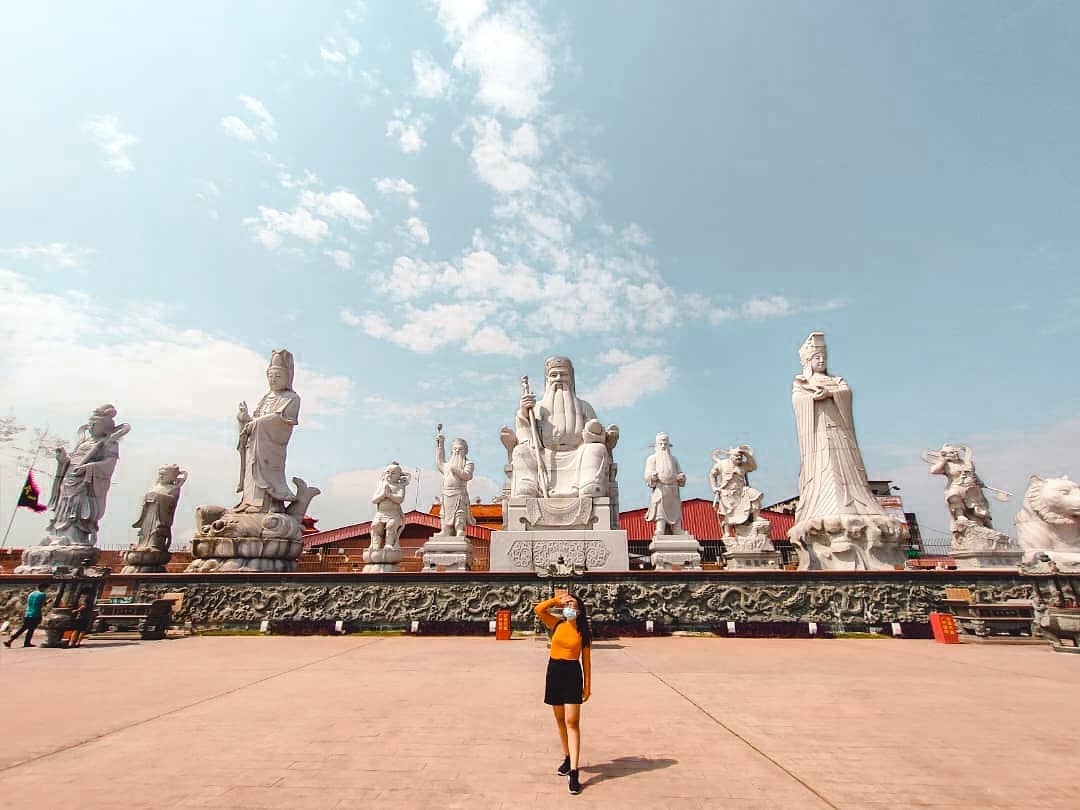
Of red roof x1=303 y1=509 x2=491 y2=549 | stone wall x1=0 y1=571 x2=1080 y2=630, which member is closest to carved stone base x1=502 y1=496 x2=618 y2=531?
stone wall x1=0 y1=571 x2=1080 y2=630

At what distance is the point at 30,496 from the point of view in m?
16.0

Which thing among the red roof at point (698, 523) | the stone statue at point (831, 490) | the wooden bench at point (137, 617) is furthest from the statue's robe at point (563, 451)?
the red roof at point (698, 523)

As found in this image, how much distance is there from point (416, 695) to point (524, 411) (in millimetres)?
9054

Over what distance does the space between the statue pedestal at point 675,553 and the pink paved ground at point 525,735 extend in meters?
4.72

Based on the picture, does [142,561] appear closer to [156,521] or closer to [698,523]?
[156,521]

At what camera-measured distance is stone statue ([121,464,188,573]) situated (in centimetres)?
1154

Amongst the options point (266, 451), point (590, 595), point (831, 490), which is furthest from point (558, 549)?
point (266, 451)

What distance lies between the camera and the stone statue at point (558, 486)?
1092 centimetres

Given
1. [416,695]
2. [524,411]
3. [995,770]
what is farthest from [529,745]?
[524,411]

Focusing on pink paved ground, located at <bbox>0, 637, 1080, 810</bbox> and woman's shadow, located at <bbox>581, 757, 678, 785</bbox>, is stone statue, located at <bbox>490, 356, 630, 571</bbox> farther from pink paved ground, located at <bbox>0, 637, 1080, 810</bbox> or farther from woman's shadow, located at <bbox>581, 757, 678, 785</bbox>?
woman's shadow, located at <bbox>581, 757, 678, 785</bbox>

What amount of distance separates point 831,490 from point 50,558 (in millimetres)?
16242

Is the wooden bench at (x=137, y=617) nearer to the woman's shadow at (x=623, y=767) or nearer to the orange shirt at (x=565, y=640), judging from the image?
the orange shirt at (x=565, y=640)

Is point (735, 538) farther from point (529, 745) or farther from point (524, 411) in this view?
point (529, 745)

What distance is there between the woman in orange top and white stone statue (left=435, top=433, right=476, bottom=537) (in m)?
9.58
